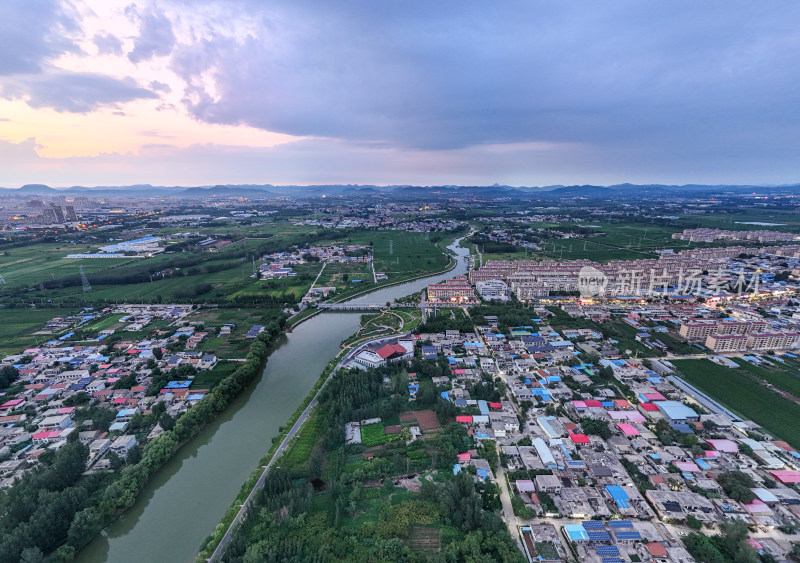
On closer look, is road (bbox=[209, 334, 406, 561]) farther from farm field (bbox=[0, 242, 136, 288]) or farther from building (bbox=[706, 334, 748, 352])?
farm field (bbox=[0, 242, 136, 288])

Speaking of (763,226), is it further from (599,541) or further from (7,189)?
(7,189)

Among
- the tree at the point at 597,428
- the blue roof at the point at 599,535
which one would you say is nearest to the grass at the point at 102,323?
the blue roof at the point at 599,535

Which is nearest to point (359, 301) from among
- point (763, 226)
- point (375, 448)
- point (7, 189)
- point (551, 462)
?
point (375, 448)

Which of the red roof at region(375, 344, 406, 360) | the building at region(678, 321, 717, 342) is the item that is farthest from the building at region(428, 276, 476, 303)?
the building at region(678, 321, 717, 342)

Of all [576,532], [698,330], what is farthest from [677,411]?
[698,330]

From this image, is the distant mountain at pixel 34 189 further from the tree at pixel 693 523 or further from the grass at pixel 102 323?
the tree at pixel 693 523

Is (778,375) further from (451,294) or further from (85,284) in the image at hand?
(85,284)
